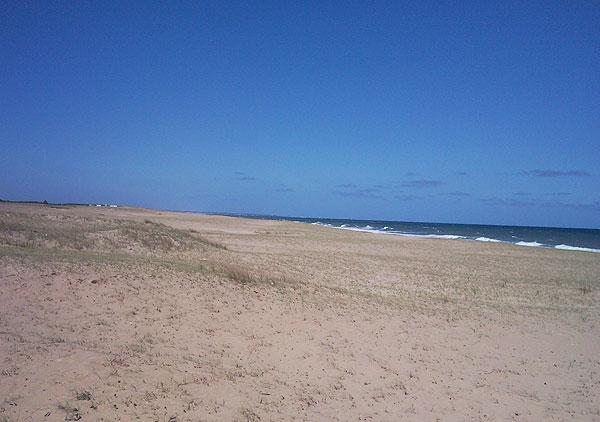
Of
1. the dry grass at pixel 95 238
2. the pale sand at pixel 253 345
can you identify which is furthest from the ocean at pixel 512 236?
the dry grass at pixel 95 238

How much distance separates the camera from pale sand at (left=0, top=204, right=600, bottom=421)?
6156 millimetres

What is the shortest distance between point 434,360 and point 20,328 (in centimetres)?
758

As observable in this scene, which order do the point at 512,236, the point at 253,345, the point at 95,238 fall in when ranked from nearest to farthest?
1. the point at 253,345
2. the point at 95,238
3. the point at 512,236

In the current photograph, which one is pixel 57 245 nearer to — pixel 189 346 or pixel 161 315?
pixel 161 315

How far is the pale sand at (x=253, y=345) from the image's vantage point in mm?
6156

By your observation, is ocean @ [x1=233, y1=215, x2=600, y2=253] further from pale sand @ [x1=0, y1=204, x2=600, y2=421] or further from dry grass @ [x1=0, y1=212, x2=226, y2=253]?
dry grass @ [x1=0, y1=212, x2=226, y2=253]

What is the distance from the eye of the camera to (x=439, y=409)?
688 cm

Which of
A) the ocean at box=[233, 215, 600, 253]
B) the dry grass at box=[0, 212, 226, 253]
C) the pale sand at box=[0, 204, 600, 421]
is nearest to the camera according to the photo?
the pale sand at box=[0, 204, 600, 421]

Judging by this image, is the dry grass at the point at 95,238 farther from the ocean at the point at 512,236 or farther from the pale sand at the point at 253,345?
the ocean at the point at 512,236

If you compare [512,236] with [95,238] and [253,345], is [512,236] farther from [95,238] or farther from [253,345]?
[253,345]

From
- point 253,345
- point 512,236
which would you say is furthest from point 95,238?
point 512,236

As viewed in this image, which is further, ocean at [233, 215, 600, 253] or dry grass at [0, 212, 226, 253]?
ocean at [233, 215, 600, 253]

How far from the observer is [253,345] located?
8.60 metres

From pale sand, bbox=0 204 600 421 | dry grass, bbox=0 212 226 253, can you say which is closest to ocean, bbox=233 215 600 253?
pale sand, bbox=0 204 600 421
